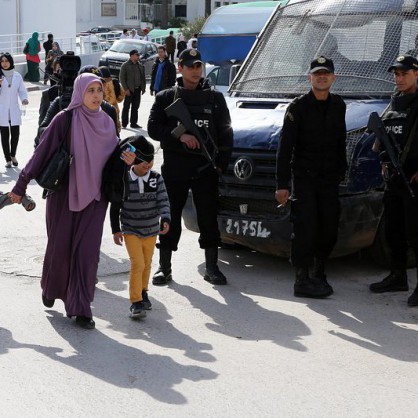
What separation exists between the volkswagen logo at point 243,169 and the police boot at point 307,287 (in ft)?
2.96

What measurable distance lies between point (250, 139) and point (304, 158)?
2.30 feet

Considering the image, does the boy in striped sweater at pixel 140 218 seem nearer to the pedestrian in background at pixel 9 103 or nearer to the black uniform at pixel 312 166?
the black uniform at pixel 312 166

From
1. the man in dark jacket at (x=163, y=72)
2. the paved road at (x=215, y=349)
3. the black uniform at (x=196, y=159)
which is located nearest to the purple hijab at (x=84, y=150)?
the paved road at (x=215, y=349)

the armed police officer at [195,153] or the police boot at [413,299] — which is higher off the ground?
the armed police officer at [195,153]

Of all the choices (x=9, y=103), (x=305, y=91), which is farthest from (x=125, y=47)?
(x=305, y=91)

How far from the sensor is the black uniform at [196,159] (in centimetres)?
816

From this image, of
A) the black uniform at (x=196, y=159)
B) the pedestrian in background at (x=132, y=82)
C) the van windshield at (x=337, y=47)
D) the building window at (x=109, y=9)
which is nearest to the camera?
the black uniform at (x=196, y=159)

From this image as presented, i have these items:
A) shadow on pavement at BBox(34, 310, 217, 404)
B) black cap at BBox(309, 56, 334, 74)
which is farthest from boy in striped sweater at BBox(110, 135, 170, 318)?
black cap at BBox(309, 56, 334, 74)

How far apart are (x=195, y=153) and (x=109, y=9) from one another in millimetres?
69646

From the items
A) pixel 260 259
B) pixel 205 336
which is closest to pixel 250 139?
pixel 260 259

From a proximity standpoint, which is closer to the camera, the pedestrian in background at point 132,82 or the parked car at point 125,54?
the pedestrian in background at point 132,82

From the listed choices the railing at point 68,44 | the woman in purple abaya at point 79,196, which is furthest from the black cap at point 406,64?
the railing at point 68,44

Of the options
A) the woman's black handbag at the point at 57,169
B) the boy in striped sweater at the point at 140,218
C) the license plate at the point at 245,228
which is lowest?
the license plate at the point at 245,228

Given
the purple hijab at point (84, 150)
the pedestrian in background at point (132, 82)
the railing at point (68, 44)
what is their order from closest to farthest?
the purple hijab at point (84, 150), the pedestrian in background at point (132, 82), the railing at point (68, 44)
